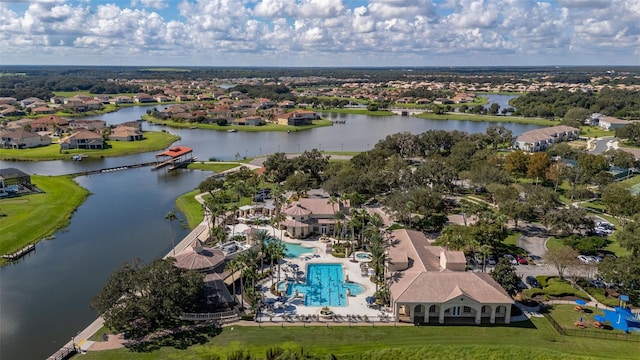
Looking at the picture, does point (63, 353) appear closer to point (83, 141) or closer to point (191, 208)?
point (191, 208)

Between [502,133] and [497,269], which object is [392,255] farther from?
[502,133]

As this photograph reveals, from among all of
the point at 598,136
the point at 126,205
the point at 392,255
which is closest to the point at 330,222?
the point at 392,255

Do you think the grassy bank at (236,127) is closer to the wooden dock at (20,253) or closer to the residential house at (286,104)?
the residential house at (286,104)

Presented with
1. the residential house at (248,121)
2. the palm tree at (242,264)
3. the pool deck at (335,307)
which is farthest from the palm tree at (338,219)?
the residential house at (248,121)

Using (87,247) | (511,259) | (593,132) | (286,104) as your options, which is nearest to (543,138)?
(593,132)

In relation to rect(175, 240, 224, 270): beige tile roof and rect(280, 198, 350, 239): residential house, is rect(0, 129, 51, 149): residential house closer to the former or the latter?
rect(280, 198, 350, 239): residential house
